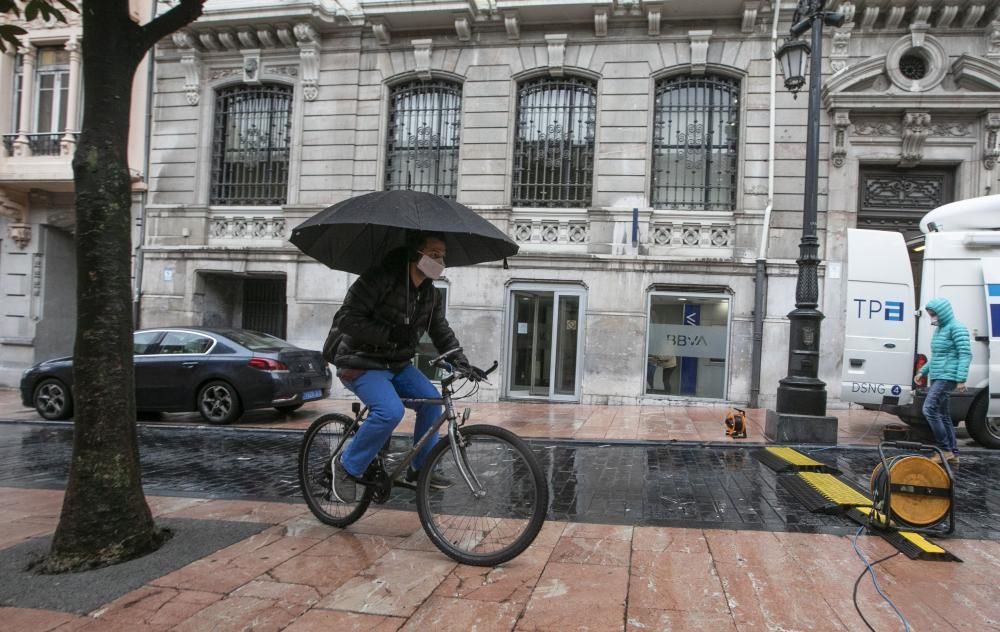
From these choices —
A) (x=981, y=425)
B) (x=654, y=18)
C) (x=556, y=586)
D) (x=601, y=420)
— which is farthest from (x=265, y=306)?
(x=981, y=425)

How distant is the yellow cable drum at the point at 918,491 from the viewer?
4.18 m

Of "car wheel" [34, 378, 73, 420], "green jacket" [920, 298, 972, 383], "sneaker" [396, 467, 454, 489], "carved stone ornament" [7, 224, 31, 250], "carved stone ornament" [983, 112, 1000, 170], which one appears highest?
"carved stone ornament" [983, 112, 1000, 170]

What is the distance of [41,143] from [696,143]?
15.0 meters

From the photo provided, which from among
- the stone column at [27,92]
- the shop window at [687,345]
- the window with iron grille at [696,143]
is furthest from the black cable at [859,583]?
the stone column at [27,92]

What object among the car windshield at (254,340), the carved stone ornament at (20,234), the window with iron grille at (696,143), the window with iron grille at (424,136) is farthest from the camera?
the carved stone ornament at (20,234)

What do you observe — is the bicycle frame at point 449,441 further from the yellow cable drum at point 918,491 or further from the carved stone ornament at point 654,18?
the carved stone ornament at point 654,18

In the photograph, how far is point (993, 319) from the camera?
793cm

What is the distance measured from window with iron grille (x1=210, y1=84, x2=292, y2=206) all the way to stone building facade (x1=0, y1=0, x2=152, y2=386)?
1829 mm

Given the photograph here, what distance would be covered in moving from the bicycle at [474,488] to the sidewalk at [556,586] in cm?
16

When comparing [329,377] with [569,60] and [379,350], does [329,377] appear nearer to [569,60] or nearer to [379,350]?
[379,350]

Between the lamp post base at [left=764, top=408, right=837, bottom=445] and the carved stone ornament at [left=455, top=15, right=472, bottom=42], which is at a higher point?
the carved stone ornament at [left=455, top=15, right=472, bottom=42]

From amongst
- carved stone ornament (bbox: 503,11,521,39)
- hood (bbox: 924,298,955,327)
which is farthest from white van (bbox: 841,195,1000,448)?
carved stone ornament (bbox: 503,11,521,39)

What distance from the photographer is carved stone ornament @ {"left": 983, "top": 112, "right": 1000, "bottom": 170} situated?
11.5 meters

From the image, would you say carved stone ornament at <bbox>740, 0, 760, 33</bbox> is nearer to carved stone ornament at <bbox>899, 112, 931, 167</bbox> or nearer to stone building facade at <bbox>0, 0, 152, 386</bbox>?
carved stone ornament at <bbox>899, 112, 931, 167</bbox>
